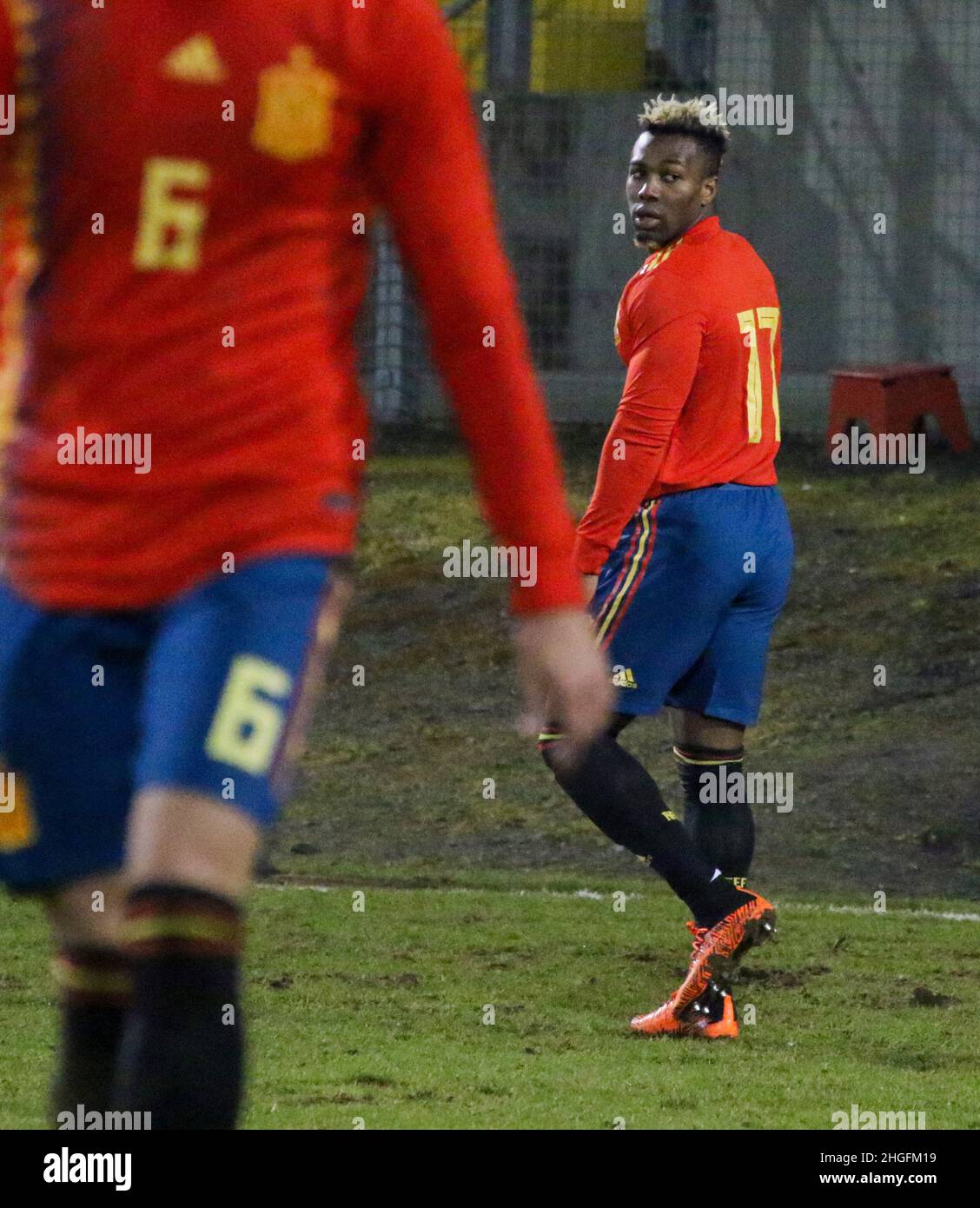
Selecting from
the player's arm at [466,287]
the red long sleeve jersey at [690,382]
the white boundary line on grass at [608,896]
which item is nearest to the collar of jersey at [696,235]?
the red long sleeve jersey at [690,382]

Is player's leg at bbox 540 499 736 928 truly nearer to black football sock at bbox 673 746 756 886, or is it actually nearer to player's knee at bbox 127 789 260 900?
black football sock at bbox 673 746 756 886

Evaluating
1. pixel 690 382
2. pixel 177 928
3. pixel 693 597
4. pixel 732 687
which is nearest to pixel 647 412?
pixel 690 382

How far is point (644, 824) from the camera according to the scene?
5.86m

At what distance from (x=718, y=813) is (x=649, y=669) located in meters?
0.49

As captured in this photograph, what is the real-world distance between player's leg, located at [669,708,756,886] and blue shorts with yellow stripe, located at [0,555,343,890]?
11.8 feet

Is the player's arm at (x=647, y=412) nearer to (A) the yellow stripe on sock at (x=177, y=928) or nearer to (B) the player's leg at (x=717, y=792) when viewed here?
(B) the player's leg at (x=717, y=792)

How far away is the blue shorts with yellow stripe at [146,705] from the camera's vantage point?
243 cm

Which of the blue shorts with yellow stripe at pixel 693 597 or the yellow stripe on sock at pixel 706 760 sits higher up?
the blue shorts with yellow stripe at pixel 693 597

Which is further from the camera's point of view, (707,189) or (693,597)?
(707,189)

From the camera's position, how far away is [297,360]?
2.56 m

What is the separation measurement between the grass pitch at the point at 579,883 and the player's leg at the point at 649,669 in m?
0.45

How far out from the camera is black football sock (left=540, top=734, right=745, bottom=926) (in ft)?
19.2

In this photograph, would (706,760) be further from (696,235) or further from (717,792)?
(696,235)
